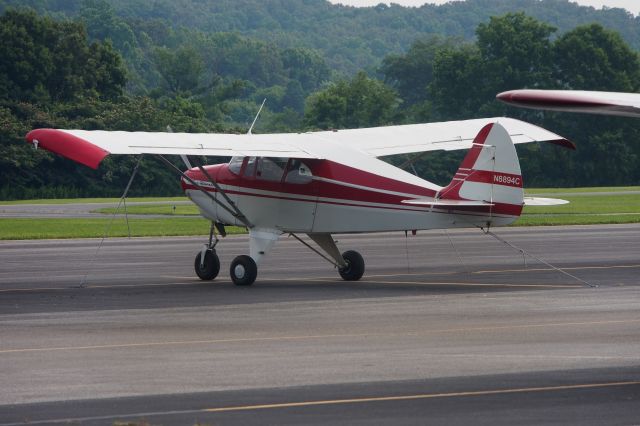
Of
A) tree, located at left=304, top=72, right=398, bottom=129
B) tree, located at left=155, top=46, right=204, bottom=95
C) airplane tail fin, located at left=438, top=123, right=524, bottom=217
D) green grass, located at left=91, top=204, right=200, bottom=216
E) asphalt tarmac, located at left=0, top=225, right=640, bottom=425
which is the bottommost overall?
asphalt tarmac, located at left=0, top=225, right=640, bottom=425

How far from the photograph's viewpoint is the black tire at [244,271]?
21781 millimetres

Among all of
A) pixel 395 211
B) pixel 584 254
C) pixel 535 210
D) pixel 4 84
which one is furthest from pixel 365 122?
pixel 395 211

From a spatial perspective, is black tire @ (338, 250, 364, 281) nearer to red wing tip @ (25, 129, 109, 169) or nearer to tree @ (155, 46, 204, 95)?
red wing tip @ (25, 129, 109, 169)

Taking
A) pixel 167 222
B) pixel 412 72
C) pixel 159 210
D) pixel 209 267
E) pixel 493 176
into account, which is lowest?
pixel 209 267

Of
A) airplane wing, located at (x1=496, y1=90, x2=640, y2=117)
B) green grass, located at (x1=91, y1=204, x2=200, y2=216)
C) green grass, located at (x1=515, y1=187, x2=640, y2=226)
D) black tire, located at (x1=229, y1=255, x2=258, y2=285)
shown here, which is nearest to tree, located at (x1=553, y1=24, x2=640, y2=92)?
green grass, located at (x1=515, y1=187, x2=640, y2=226)

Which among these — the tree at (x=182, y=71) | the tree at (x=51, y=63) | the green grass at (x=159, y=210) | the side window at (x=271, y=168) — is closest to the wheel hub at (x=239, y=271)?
the side window at (x=271, y=168)

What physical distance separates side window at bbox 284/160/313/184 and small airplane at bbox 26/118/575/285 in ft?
0.06

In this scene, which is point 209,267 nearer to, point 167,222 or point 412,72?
point 167,222

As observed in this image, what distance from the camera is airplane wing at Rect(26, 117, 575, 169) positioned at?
19234 millimetres

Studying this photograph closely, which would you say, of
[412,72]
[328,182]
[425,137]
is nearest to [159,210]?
[425,137]

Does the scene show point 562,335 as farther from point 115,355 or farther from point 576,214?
point 576,214

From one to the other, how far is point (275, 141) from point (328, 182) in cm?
140

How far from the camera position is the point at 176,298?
20.1 meters

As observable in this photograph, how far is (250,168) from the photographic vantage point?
75.4 ft
